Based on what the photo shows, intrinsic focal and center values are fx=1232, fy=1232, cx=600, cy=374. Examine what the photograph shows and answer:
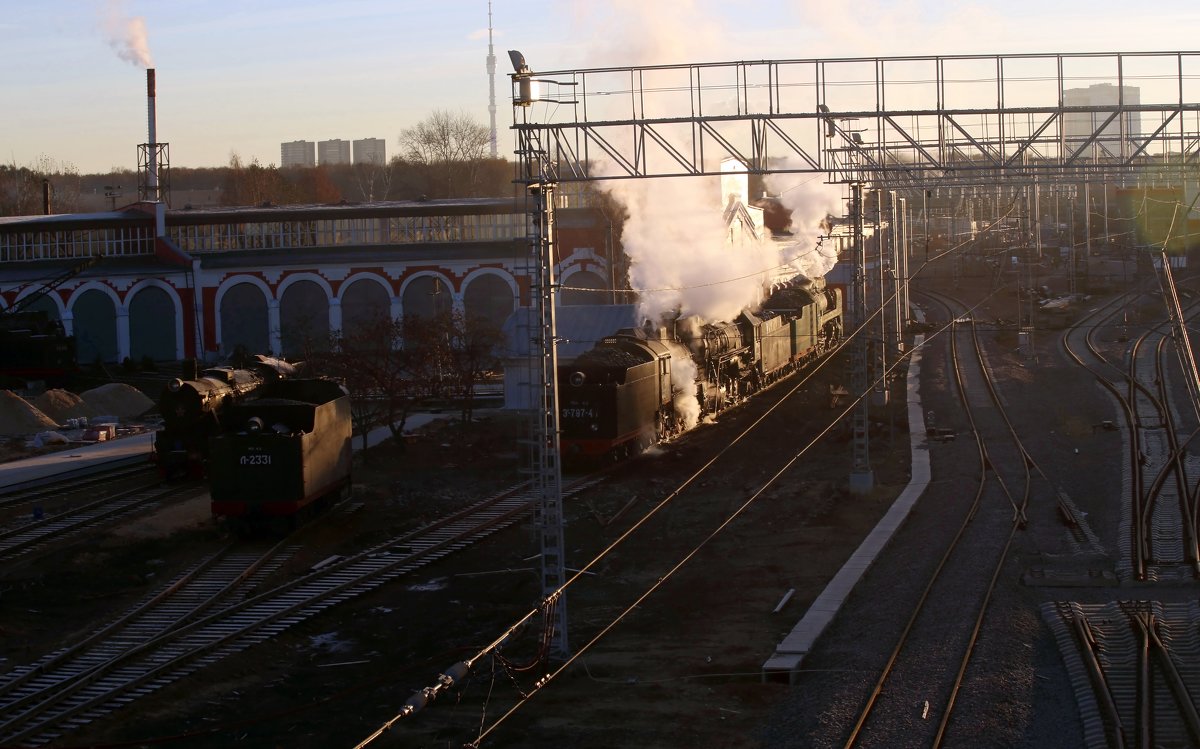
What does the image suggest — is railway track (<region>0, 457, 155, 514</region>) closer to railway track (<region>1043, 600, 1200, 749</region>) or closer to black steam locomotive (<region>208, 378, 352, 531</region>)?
black steam locomotive (<region>208, 378, 352, 531</region>)

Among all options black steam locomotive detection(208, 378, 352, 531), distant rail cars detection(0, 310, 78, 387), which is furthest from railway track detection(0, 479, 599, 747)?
distant rail cars detection(0, 310, 78, 387)

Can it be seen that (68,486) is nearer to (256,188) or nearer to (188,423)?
(188,423)

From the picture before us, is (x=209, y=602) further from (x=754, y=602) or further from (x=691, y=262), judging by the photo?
(x=691, y=262)

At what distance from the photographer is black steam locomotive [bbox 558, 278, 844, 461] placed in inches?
1001

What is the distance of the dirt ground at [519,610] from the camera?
12148 millimetres

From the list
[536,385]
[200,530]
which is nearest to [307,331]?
[200,530]

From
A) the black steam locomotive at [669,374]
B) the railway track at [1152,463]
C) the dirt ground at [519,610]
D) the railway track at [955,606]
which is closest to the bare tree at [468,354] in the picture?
the dirt ground at [519,610]

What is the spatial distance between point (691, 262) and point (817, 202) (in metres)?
17.2

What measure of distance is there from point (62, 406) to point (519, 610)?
27138 millimetres

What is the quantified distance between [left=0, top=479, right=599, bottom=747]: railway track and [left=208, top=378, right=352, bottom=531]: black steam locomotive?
1.64 m

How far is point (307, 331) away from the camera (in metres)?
49.5

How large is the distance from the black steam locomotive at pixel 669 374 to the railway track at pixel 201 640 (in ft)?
14.0

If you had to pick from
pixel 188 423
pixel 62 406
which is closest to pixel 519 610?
pixel 188 423

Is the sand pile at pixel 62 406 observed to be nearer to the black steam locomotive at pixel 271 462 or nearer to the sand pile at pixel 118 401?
the sand pile at pixel 118 401
